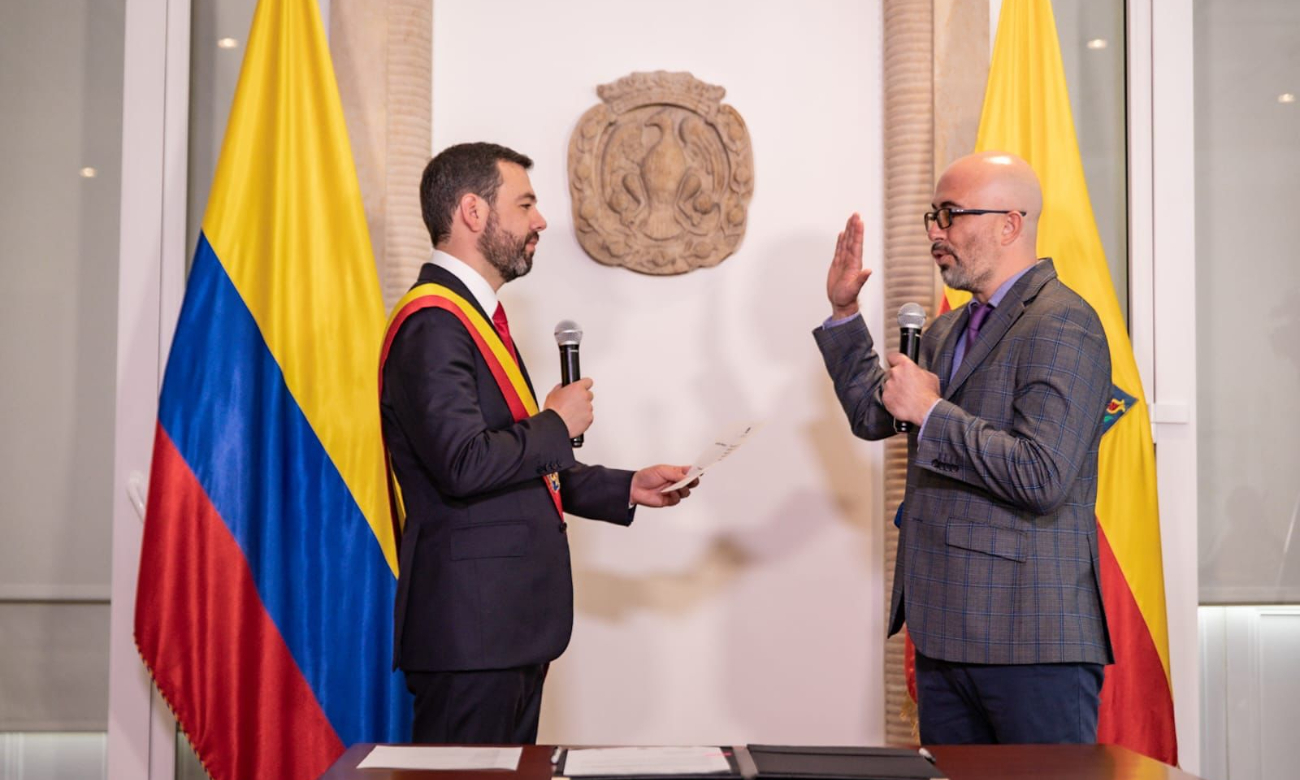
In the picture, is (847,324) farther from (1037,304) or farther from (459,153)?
(459,153)

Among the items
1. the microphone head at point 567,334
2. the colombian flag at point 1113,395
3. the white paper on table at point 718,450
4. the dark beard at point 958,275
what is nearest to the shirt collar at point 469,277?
the microphone head at point 567,334

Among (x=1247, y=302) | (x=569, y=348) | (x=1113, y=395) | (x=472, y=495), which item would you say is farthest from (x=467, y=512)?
(x=1247, y=302)

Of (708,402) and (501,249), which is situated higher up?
(501,249)

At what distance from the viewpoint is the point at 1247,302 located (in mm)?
3713

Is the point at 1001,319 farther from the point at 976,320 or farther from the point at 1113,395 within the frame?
the point at 1113,395

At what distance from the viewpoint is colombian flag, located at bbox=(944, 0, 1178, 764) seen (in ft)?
10.6

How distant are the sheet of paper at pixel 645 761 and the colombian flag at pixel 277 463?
1422 millimetres

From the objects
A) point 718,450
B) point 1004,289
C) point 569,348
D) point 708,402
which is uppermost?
point 1004,289

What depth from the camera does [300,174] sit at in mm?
3162

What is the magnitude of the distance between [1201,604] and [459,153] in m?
2.67

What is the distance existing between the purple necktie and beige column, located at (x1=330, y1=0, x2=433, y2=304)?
5.46 feet

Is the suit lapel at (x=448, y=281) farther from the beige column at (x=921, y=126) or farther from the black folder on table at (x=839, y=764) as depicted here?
the beige column at (x=921, y=126)

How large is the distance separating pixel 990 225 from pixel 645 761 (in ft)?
4.62

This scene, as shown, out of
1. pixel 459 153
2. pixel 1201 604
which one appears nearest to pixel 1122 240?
pixel 1201 604
